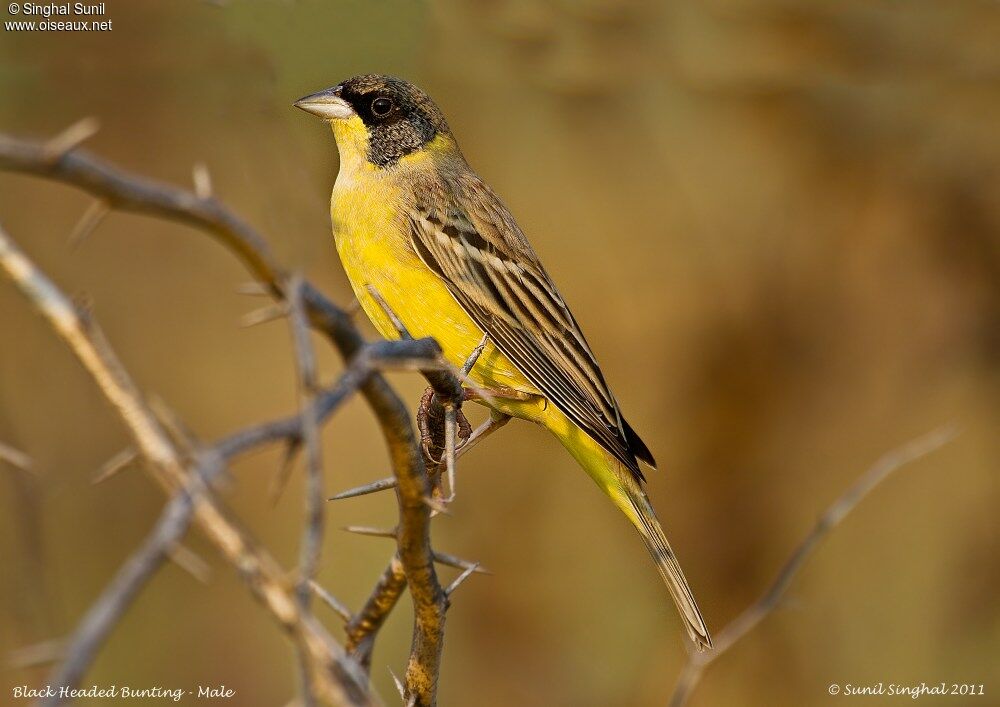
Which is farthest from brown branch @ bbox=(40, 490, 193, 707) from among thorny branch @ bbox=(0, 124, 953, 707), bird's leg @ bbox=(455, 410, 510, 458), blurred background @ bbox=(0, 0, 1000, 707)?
blurred background @ bbox=(0, 0, 1000, 707)

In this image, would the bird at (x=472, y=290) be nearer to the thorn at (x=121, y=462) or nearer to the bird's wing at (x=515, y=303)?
the bird's wing at (x=515, y=303)

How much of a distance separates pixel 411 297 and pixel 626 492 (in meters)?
1.09

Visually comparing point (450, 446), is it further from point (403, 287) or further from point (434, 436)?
point (403, 287)

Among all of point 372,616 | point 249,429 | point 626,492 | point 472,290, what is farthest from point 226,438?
point 626,492

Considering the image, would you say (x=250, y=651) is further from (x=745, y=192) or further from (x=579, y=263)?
(x=745, y=192)

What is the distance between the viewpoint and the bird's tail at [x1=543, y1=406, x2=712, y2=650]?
4.06 m

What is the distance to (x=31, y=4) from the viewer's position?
6.33 metres

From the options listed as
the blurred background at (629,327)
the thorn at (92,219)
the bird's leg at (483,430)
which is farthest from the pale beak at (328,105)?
the thorn at (92,219)

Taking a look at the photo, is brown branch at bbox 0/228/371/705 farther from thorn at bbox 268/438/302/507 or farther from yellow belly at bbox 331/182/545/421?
yellow belly at bbox 331/182/545/421

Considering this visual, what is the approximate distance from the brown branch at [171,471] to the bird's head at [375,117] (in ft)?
10.8

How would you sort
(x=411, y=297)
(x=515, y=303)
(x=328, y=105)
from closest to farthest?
(x=411, y=297)
(x=515, y=303)
(x=328, y=105)

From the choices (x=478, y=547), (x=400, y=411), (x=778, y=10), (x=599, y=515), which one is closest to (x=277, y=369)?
(x=478, y=547)

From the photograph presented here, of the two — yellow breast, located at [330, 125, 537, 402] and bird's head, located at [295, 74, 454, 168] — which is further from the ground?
bird's head, located at [295, 74, 454, 168]

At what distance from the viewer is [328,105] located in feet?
15.3
